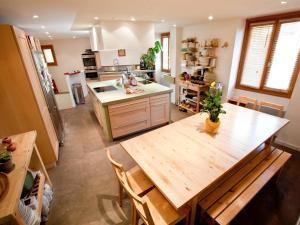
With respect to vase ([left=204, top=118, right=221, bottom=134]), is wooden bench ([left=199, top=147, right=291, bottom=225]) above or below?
below

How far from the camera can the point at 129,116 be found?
308cm

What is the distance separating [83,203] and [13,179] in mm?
945

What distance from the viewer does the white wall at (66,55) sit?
6.76 metres

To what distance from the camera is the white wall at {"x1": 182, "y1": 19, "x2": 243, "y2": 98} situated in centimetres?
317

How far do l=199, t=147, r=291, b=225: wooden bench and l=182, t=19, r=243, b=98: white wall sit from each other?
202 centimetres

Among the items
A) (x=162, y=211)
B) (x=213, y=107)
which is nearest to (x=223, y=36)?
(x=213, y=107)

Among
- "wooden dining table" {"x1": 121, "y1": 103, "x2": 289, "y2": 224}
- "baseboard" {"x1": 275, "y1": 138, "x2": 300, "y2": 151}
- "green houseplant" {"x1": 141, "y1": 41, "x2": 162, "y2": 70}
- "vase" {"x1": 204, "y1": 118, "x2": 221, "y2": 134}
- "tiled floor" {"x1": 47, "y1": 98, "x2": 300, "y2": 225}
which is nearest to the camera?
"wooden dining table" {"x1": 121, "y1": 103, "x2": 289, "y2": 224}

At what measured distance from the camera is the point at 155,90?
10.8 ft

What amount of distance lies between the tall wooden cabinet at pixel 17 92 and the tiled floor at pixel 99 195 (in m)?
0.61

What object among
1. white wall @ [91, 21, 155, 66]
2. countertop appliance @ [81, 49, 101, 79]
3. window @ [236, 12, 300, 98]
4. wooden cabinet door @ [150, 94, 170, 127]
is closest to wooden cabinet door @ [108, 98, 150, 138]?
wooden cabinet door @ [150, 94, 170, 127]

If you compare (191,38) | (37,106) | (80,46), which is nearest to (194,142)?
(37,106)

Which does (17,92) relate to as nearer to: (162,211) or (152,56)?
(162,211)

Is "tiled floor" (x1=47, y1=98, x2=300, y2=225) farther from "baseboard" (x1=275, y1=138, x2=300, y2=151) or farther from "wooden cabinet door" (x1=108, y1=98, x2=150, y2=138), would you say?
"wooden cabinet door" (x1=108, y1=98, x2=150, y2=138)

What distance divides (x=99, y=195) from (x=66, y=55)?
679cm
